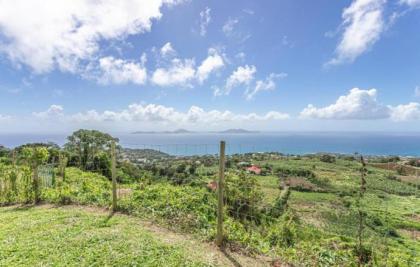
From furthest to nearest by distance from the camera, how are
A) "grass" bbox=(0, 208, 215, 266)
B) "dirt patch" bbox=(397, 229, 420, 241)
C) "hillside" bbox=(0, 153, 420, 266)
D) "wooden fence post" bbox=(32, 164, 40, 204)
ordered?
"dirt patch" bbox=(397, 229, 420, 241), "wooden fence post" bbox=(32, 164, 40, 204), "hillside" bbox=(0, 153, 420, 266), "grass" bbox=(0, 208, 215, 266)

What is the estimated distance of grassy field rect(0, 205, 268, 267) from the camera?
3.45 m

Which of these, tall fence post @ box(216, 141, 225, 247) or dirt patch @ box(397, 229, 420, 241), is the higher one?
tall fence post @ box(216, 141, 225, 247)

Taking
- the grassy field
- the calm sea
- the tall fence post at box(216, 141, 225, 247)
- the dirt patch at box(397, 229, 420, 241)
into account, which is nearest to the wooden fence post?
the grassy field

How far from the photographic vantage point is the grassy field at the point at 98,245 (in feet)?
11.3

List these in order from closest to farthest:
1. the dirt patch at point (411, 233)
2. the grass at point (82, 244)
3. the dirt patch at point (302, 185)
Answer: the grass at point (82, 244), the dirt patch at point (411, 233), the dirt patch at point (302, 185)

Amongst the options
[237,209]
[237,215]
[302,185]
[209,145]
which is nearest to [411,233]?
[302,185]

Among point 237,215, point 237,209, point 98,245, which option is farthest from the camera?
point 237,209

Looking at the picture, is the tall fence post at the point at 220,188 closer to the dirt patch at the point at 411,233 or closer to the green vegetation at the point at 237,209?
the green vegetation at the point at 237,209

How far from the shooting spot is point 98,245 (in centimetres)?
385

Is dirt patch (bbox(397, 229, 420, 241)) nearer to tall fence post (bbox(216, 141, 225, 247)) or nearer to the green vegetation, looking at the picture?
the green vegetation

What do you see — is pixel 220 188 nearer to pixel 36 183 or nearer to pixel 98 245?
pixel 98 245

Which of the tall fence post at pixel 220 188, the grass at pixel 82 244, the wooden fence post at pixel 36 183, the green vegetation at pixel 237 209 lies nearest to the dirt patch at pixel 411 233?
the green vegetation at pixel 237 209

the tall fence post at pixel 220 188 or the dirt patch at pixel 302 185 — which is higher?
the tall fence post at pixel 220 188

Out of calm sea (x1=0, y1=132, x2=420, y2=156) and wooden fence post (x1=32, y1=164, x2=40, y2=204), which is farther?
calm sea (x1=0, y1=132, x2=420, y2=156)
